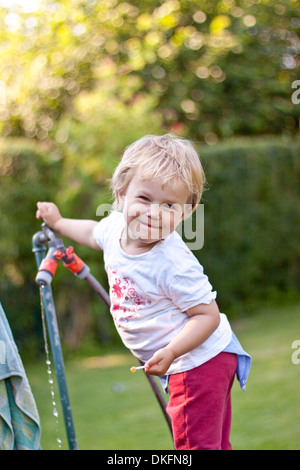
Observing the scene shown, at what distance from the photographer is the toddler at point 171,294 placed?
200 centimetres

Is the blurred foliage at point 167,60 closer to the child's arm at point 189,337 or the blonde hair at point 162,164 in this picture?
the blonde hair at point 162,164

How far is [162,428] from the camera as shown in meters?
4.55

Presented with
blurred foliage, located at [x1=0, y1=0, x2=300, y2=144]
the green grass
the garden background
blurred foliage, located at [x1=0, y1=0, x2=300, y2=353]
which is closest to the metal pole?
the green grass

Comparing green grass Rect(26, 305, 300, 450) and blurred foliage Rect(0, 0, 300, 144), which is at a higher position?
blurred foliage Rect(0, 0, 300, 144)

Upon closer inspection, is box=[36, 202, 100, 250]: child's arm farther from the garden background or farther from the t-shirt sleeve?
the garden background

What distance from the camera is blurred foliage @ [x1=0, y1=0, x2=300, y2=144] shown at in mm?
10422

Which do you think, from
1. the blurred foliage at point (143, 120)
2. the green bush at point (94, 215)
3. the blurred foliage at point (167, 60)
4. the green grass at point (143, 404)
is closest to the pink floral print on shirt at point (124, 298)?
the green grass at point (143, 404)

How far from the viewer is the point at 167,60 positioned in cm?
1138

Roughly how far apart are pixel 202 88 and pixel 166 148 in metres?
10.0

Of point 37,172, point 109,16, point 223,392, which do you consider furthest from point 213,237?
point 223,392

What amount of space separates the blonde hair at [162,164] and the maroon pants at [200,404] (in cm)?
57

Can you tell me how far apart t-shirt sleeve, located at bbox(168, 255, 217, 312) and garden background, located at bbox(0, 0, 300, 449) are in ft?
7.58

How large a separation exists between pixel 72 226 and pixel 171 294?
654mm
